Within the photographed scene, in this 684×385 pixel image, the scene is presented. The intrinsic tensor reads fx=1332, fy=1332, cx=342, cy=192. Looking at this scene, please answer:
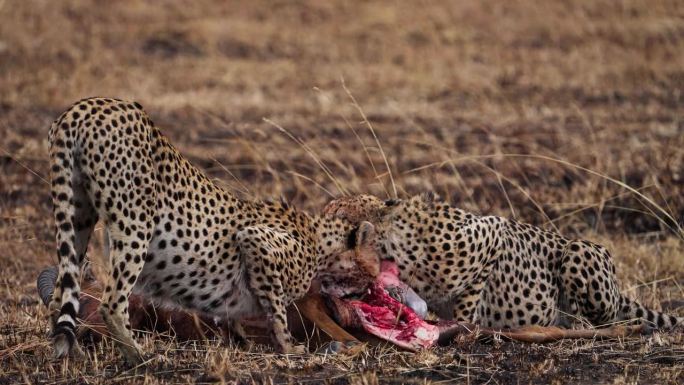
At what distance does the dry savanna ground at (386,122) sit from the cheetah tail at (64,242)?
18 centimetres

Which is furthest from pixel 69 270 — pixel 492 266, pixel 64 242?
pixel 492 266

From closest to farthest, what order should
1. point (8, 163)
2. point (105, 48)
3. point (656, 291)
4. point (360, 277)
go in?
point (360, 277)
point (656, 291)
point (8, 163)
point (105, 48)

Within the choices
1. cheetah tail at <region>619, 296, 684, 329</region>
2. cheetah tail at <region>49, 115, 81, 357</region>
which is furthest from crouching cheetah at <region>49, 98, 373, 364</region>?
cheetah tail at <region>619, 296, 684, 329</region>

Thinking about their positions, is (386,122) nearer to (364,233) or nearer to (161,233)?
(364,233)

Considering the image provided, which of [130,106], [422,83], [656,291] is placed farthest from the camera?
[422,83]

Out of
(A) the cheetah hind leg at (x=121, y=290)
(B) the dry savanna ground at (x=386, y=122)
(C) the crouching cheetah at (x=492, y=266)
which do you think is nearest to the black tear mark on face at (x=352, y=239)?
(C) the crouching cheetah at (x=492, y=266)

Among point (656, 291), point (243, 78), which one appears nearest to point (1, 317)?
point (656, 291)

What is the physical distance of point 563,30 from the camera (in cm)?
1606

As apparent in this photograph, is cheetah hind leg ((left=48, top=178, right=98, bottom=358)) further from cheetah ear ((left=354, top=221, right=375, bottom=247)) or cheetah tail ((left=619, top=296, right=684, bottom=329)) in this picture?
cheetah tail ((left=619, top=296, right=684, bottom=329))

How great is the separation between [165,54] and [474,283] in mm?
9164

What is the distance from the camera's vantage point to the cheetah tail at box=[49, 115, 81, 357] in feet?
16.2

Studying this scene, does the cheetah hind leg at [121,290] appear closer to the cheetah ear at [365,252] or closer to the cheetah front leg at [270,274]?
the cheetah front leg at [270,274]

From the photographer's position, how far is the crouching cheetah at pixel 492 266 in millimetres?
6105

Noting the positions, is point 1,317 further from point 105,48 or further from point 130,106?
point 105,48
